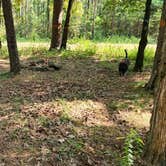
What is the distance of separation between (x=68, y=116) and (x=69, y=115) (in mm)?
92

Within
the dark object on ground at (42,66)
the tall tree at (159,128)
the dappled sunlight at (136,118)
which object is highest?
the tall tree at (159,128)

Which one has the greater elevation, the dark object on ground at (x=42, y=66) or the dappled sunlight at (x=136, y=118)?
the dark object on ground at (x=42, y=66)

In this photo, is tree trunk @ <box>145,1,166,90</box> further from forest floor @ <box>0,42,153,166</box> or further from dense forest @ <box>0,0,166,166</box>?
forest floor @ <box>0,42,153,166</box>

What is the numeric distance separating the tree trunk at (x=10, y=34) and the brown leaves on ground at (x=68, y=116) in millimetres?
419

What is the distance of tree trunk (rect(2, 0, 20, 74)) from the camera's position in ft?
33.4

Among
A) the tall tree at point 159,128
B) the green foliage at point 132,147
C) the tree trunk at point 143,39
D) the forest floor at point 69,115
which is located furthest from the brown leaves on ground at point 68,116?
the tree trunk at point 143,39

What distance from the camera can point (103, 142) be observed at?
6430 mm

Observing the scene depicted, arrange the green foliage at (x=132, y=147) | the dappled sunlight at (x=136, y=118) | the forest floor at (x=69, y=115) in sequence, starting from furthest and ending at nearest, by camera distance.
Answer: the dappled sunlight at (x=136, y=118), the forest floor at (x=69, y=115), the green foliage at (x=132, y=147)

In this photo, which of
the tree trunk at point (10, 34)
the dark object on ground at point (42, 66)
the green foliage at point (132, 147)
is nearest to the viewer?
the green foliage at point (132, 147)

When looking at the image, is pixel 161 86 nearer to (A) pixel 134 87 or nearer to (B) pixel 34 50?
(A) pixel 134 87

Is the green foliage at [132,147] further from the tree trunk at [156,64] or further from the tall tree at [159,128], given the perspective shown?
the tree trunk at [156,64]

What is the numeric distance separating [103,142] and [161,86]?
184cm

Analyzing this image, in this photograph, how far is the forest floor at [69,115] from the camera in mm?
5707

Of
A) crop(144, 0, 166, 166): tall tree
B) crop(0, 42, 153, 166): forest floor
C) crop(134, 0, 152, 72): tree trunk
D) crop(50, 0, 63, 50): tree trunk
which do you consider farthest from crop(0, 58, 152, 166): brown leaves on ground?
crop(50, 0, 63, 50): tree trunk
